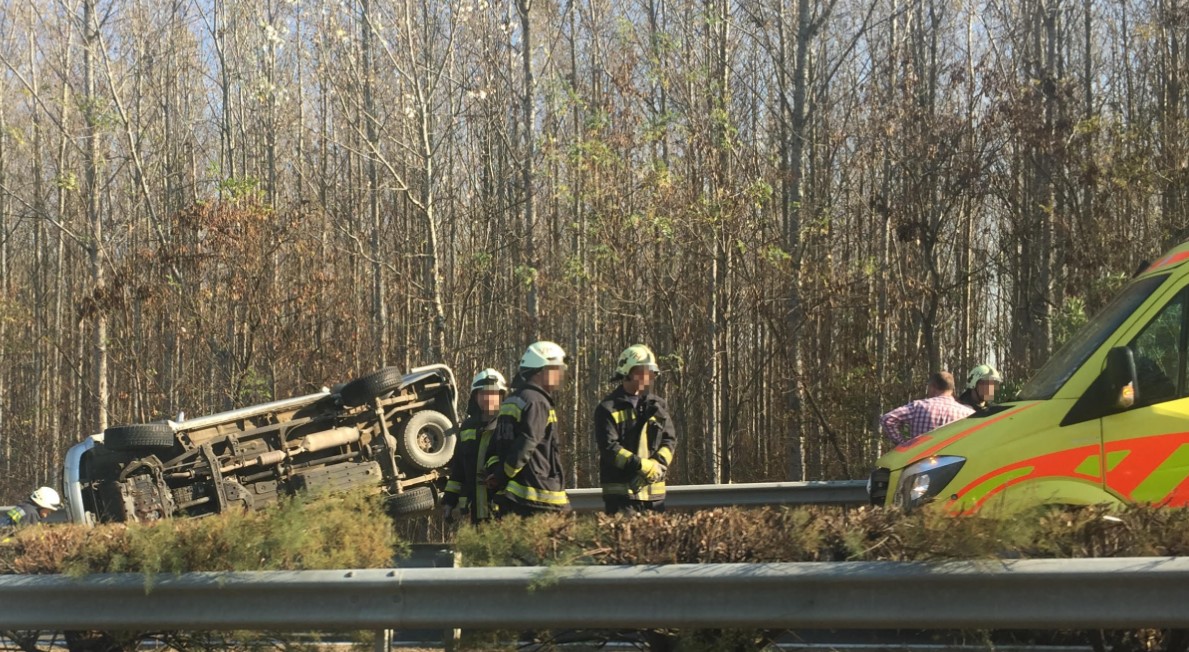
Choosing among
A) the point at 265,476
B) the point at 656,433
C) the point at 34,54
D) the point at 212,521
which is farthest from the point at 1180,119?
the point at 34,54

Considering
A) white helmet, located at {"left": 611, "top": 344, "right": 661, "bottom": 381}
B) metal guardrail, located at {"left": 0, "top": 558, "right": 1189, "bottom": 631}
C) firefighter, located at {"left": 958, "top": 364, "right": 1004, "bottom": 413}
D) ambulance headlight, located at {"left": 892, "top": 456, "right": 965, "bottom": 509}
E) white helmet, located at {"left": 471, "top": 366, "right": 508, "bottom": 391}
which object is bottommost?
metal guardrail, located at {"left": 0, "top": 558, "right": 1189, "bottom": 631}

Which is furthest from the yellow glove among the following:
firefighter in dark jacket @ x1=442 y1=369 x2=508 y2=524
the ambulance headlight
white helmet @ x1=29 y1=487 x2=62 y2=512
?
white helmet @ x1=29 y1=487 x2=62 y2=512

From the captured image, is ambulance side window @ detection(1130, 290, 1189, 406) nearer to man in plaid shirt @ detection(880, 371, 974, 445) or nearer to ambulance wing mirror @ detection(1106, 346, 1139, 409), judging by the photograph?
ambulance wing mirror @ detection(1106, 346, 1139, 409)

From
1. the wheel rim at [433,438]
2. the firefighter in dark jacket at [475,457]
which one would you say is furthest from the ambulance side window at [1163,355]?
the wheel rim at [433,438]

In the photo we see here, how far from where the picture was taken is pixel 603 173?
16.4 meters

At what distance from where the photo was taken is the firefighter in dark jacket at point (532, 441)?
20.7ft

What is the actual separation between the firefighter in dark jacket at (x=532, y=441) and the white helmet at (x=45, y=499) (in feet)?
16.1

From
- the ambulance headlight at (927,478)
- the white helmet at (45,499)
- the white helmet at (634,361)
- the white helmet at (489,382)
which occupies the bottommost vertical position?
the white helmet at (45,499)

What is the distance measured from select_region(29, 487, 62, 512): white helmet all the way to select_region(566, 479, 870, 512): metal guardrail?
4.50 metres

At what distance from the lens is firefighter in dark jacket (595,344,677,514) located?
7012 millimetres

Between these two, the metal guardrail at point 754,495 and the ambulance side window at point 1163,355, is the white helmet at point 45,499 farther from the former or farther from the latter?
the ambulance side window at point 1163,355

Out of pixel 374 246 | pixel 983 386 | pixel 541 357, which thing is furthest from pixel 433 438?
pixel 374 246

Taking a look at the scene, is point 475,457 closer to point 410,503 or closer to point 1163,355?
point 410,503

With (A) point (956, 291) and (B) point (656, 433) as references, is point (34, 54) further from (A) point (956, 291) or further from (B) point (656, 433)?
(B) point (656, 433)
